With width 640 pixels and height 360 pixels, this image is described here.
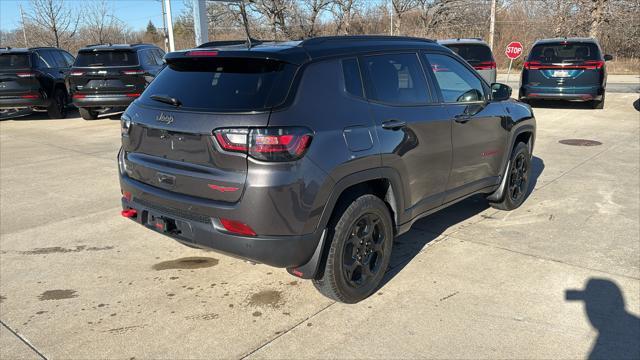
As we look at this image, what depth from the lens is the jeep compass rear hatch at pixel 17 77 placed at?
40.8 ft

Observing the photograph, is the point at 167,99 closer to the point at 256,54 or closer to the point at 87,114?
the point at 256,54

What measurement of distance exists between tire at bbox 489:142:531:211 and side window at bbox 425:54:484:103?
1038 millimetres

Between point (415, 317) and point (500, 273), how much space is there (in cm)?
104

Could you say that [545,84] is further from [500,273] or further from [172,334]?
[172,334]

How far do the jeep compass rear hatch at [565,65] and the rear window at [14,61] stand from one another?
40.8 ft

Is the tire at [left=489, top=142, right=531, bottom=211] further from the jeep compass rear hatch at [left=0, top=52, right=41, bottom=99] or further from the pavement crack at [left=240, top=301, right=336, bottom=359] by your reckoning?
the jeep compass rear hatch at [left=0, top=52, right=41, bottom=99]

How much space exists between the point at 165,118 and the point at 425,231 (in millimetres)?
2766

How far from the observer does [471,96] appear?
4656 millimetres

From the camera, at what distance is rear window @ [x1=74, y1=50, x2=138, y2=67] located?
39.2 ft

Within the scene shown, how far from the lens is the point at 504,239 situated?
4812 mm

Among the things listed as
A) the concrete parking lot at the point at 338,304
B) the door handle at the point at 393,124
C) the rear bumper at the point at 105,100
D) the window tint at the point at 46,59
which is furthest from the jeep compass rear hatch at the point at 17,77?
the door handle at the point at 393,124

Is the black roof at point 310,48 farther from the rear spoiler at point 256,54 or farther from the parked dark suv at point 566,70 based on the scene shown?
the parked dark suv at point 566,70

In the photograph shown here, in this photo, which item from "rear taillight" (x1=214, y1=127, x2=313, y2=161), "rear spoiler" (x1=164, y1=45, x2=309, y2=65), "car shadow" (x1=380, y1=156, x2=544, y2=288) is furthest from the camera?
"car shadow" (x1=380, y1=156, x2=544, y2=288)

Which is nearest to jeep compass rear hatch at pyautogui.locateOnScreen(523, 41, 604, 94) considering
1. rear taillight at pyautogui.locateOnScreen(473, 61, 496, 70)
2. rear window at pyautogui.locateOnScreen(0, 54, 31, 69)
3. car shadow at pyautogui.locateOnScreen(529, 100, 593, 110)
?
rear taillight at pyautogui.locateOnScreen(473, 61, 496, 70)
